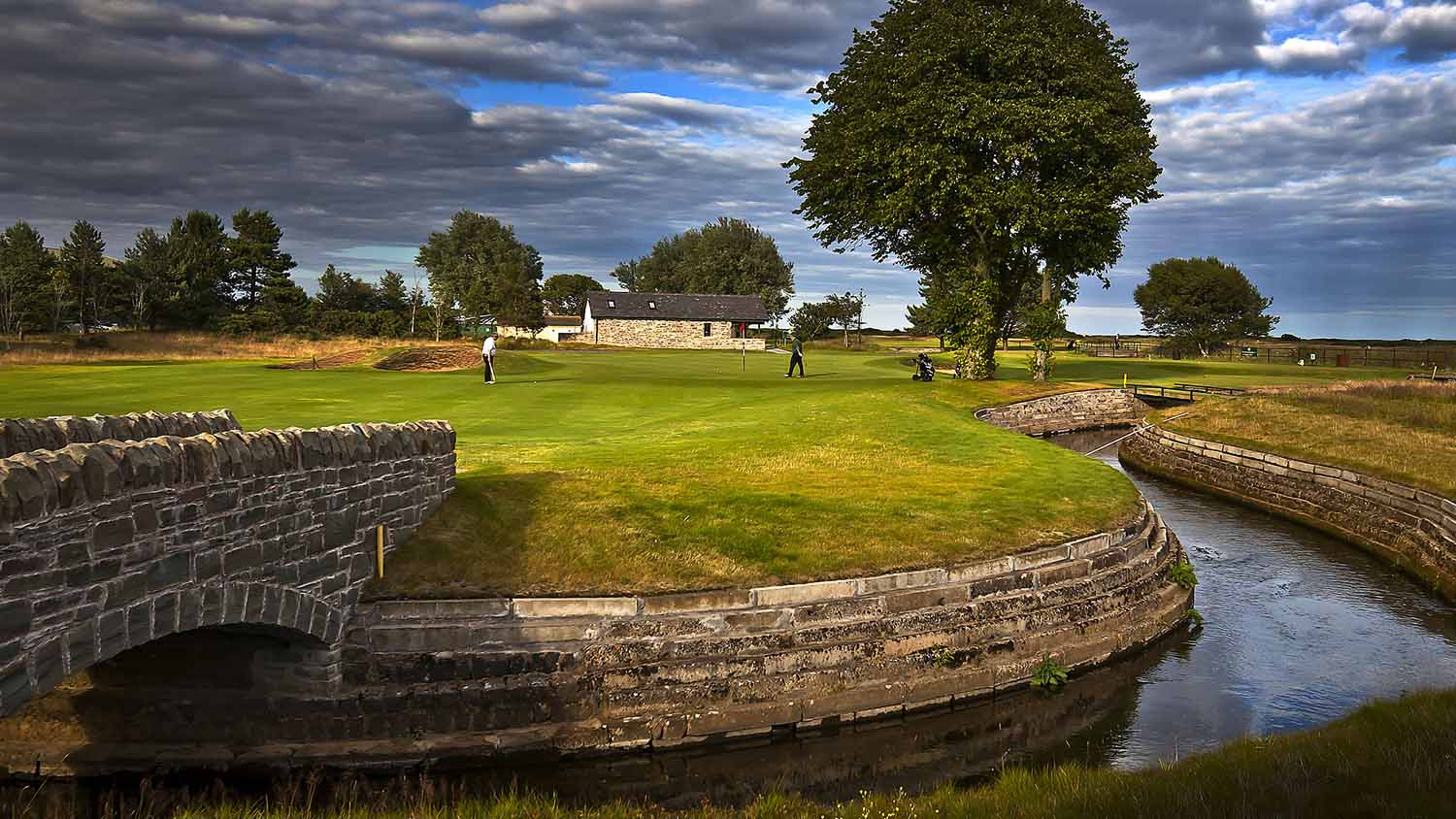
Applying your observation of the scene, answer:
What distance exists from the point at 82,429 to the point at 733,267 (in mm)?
132362

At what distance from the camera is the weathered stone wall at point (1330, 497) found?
851 inches

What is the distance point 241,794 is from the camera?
427 inches

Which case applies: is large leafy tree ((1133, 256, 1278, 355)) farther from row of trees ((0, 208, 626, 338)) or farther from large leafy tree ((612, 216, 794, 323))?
row of trees ((0, 208, 626, 338))

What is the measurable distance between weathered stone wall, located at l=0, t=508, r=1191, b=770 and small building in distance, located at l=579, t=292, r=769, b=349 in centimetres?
9012

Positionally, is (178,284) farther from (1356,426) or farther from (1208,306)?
(1208,306)

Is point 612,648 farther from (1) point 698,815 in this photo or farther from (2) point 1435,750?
(2) point 1435,750

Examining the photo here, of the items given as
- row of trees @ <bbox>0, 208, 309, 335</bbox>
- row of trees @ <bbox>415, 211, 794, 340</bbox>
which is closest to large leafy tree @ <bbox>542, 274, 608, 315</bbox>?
row of trees @ <bbox>415, 211, 794, 340</bbox>

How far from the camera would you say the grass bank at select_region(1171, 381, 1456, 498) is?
2656 centimetres

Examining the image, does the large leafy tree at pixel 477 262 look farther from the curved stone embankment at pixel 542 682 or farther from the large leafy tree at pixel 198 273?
the curved stone embankment at pixel 542 682

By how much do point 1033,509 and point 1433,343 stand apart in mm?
113151

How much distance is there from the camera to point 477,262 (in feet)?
466

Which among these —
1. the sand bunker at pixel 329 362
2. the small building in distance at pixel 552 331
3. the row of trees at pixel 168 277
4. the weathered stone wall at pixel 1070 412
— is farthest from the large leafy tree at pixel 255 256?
the weathered stone wall at pixel 1070 412

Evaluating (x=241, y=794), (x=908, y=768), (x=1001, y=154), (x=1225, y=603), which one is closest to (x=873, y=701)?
(x=908, y=768)

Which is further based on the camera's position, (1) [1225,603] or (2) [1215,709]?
(1) [1225,603]
